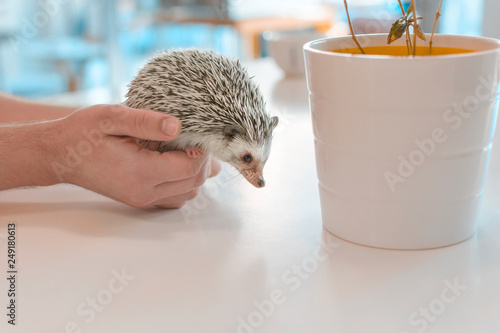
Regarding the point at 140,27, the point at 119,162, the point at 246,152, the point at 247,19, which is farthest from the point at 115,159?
the point at 140,27

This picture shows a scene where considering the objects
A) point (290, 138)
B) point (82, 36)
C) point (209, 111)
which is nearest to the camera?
point (209, 111)

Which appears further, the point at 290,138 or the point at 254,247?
the point at 290,138

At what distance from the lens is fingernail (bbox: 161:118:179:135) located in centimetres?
84

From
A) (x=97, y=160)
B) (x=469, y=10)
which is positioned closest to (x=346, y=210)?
(x=97, y=160)

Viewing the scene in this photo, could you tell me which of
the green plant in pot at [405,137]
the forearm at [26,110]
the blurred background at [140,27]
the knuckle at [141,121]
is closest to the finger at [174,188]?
the knuckle at [141,121]

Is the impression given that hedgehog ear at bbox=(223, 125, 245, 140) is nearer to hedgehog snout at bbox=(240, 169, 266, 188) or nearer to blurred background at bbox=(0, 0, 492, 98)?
hedgehog snout at bbox=(240, 169, 266, 188)

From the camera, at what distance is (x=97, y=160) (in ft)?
3.01

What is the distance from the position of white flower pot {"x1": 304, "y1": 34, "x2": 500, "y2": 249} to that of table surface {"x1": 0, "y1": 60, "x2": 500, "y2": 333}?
1.9 inches

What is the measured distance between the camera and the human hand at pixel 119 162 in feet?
2.94

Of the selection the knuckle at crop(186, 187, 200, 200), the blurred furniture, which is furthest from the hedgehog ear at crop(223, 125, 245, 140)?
the blurred furniture

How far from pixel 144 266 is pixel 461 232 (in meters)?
0.45

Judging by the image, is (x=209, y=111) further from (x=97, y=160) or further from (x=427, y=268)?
(x=427, y=268)

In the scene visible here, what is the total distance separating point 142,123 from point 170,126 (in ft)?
0.14

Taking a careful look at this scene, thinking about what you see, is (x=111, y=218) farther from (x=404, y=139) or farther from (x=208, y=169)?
(x=404, y=139)
